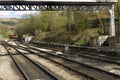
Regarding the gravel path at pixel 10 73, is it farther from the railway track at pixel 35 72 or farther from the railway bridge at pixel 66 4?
the railway bridge at pixel 66 4

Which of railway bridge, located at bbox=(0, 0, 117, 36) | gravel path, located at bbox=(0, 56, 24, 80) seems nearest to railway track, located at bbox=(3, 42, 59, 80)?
gravel path, located at bbox=(0, 56, 24, 80)

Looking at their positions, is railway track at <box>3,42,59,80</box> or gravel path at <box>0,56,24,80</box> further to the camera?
gravel path at <box>0,56,24,80</box>

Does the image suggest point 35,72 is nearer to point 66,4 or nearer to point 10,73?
point 10,73

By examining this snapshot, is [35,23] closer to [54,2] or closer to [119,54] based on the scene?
[54,2]

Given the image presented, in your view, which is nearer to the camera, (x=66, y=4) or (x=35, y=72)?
(x=35, y=72)

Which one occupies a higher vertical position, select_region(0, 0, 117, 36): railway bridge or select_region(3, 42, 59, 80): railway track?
select_region(0, 0, 117, 36): railway bridge

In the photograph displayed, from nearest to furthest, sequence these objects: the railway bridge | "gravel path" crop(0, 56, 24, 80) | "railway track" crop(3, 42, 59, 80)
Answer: "railway track" crop(3, 42, 59, 80) → "gravel path" crop(0, 56, 24, 80) → the railway bridge

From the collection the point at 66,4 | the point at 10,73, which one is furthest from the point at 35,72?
the point at 66,4

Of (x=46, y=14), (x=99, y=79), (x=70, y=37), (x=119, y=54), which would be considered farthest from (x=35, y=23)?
(x=99, y=79)

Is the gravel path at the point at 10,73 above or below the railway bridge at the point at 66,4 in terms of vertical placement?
below

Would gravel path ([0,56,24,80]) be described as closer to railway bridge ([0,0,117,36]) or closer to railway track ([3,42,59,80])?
railway track ([3,42,59,80])

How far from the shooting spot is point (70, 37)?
6338cm

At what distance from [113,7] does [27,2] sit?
12067mm

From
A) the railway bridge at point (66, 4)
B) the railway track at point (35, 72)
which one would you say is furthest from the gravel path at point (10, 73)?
the railway bridge at point (66, 4)
